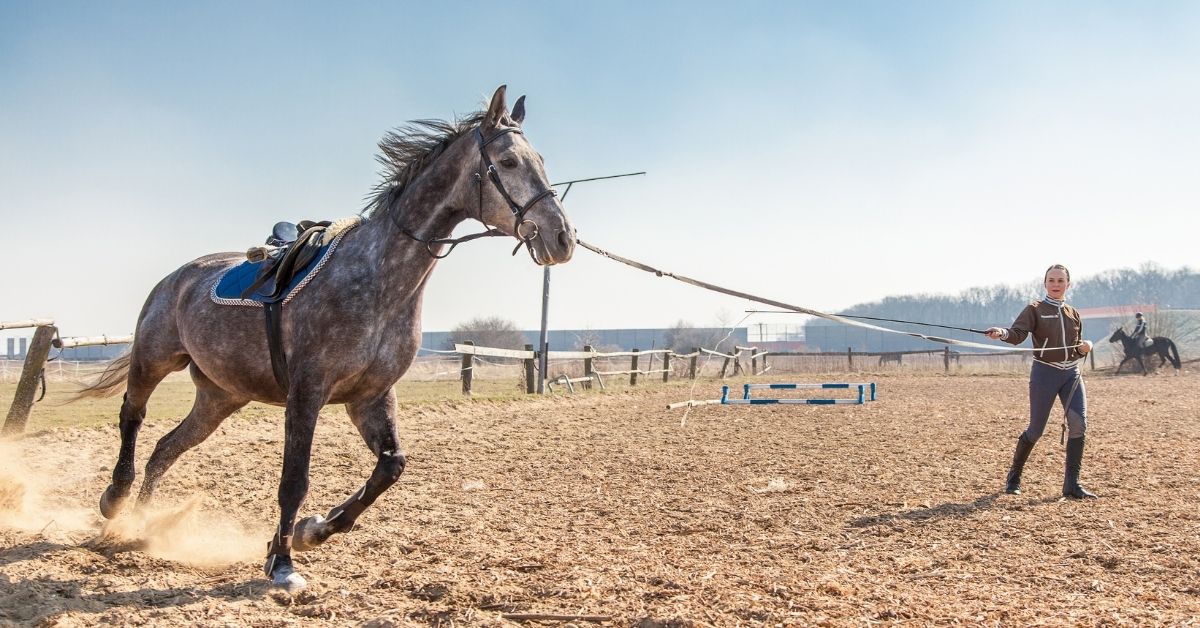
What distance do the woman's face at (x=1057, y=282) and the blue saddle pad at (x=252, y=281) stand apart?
6.14 metres

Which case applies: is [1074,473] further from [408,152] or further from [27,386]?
[27,386]

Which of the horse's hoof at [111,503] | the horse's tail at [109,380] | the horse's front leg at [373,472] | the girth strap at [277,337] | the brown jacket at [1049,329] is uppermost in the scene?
the brown jacket at [1049,329]

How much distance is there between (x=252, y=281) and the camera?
486 centimetres

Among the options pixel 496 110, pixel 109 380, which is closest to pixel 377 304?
pixel 496 110

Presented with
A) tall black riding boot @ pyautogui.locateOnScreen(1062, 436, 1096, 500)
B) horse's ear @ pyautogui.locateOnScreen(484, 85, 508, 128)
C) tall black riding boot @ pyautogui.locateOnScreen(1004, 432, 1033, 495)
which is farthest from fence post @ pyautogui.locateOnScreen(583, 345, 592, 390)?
horse's ear @ pyautogui.locateOnScreen(484, 85, 508, 128)

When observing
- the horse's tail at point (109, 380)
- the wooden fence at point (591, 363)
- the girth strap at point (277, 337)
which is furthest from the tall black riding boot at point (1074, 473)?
the horse's tail at point (109, 380)

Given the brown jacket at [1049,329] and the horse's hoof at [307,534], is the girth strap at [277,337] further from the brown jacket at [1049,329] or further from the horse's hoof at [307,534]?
the brown jacket at [1049,329]

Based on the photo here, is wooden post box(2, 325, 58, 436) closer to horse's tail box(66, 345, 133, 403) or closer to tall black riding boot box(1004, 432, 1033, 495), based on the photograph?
horse's tail box(66, 345, 133, 403)

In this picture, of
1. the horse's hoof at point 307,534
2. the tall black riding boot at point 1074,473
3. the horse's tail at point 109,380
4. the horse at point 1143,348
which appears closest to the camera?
the horse's hoof at point 307,534

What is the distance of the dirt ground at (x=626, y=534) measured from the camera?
381 centimetres

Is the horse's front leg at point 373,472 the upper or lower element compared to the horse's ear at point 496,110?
lower

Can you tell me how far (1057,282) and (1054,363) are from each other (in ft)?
2.39

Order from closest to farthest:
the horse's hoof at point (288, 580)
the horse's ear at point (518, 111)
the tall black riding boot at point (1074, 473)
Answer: the horse's hoof at point (288, 580), the horse's ear at point (518, 111), the tall black riding boot at point (1074, 473)

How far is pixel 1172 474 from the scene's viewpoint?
778 cm
